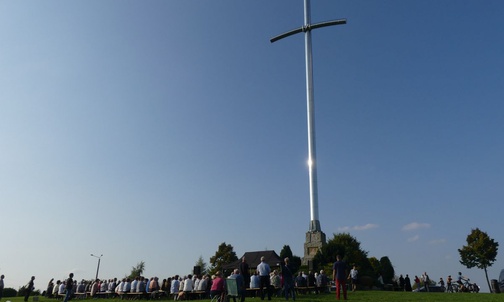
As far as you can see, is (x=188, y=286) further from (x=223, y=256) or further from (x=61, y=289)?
(x=223, y=256)

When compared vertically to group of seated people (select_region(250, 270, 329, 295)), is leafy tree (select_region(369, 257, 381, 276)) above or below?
above

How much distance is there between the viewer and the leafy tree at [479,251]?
50.5 meters

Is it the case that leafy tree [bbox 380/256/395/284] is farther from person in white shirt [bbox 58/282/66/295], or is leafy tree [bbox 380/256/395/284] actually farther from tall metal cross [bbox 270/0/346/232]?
person in white shirt [bbox 58/282/66/295]

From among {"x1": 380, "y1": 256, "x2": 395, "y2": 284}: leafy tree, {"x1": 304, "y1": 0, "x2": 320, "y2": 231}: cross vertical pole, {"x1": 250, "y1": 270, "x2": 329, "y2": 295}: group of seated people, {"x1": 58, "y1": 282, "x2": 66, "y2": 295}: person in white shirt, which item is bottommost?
{"x1": 58, "y1": 282, "x2": 66, "y2": 295}: person in white shirt

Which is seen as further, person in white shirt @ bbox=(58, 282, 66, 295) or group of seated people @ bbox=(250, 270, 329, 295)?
person in white shirt @ bbox=(58, 282, 66, 295)

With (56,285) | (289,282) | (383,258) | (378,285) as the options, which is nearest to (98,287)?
(56,285)

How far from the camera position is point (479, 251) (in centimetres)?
5106

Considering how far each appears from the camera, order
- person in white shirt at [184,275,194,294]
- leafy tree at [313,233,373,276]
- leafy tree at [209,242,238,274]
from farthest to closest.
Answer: leafy tree at [209,242,238,274] < leafy tree at [313,233,373,276] < person in white shirt at [184,275,194,294]

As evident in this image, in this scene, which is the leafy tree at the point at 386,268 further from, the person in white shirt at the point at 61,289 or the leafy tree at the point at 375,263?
the person in white shirt at the point at 61,289

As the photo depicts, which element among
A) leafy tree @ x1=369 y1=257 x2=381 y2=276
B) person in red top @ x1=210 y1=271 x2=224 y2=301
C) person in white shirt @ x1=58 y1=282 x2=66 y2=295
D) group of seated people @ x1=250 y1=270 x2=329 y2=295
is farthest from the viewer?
leafy tree @ x1=369 y1=257 x2=381 y2=276

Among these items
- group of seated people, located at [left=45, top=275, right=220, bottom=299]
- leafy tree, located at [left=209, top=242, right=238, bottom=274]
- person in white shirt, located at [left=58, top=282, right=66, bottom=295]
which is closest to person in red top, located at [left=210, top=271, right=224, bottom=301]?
group of seated people, located at [left=45, top=275, right=220, bottom=299]

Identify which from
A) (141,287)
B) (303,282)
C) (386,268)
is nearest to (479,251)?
(386,268)

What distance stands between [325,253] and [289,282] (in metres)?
31.9

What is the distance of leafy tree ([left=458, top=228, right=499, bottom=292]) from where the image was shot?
50531 millimetres
